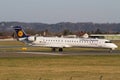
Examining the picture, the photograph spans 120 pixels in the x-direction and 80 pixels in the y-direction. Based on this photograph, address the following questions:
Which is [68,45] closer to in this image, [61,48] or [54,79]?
[61,48]

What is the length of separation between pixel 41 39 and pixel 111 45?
12803mm

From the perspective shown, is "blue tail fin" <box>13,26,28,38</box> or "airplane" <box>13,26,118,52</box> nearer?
"airplane" <box>13,26,118,52</box>

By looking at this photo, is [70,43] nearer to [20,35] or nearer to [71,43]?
[71,43]

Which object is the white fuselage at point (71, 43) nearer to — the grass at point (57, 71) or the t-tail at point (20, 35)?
the t-tail at point (20, 35)

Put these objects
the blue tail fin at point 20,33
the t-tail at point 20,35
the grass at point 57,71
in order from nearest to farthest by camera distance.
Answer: the grass at point 57,71
the t-tail at point 20,35
the blue tail fin at point 20,33

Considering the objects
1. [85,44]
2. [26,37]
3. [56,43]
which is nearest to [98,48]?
[85,44]

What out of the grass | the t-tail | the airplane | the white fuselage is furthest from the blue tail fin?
the grass

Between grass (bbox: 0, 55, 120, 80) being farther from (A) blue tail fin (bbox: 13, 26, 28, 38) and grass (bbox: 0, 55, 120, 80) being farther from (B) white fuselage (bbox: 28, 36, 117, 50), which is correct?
(A) blue tail fin (bbox: 13, 26, 28, 38)

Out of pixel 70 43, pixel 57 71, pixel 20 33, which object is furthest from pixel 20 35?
pixel 57 71

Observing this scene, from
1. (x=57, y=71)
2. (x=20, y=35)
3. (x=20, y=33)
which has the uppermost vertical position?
(x=20, y=33)

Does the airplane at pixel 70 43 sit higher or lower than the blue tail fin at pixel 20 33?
lower

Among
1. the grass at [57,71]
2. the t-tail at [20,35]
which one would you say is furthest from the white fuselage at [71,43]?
the grass at [57,71]

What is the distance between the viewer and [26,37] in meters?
81.4

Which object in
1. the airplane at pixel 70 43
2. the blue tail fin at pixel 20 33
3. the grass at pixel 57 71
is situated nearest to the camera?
the grass at pixel 57 71
